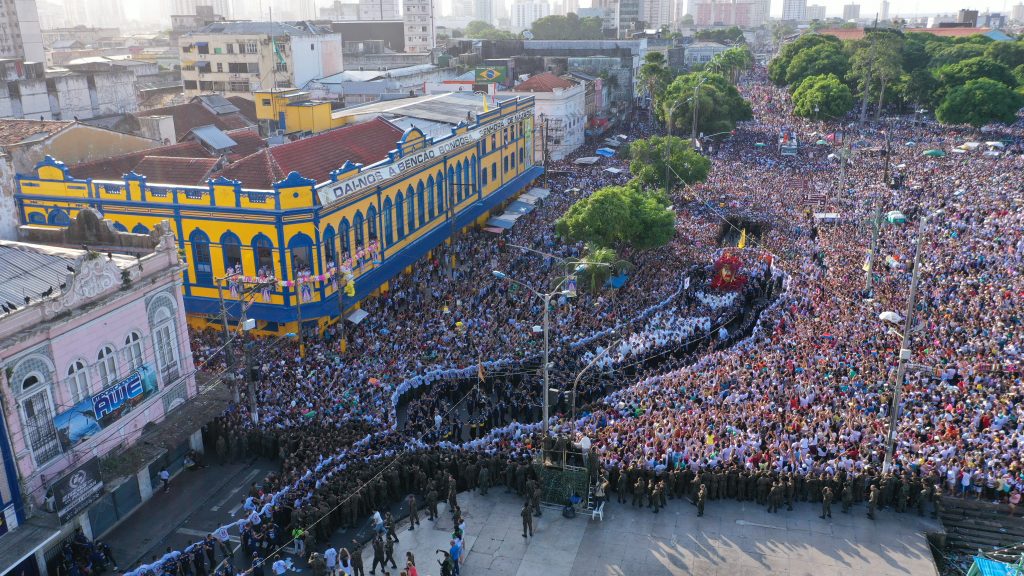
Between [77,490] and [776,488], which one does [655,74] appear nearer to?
[776,488]

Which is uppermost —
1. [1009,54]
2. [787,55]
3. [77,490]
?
[787,55]

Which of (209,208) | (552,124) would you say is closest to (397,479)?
(209,208)

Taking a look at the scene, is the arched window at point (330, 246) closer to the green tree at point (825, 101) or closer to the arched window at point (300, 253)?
the arched window at point (300, 253)

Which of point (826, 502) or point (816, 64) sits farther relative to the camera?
point (816, 64)

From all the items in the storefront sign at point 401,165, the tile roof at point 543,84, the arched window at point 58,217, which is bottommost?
the arched window at point 58,217

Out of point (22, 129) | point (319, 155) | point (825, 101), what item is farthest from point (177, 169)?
point (825, 101)

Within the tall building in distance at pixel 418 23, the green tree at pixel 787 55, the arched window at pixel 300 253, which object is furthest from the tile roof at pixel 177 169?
the tall building in distance at pixel 418 23
